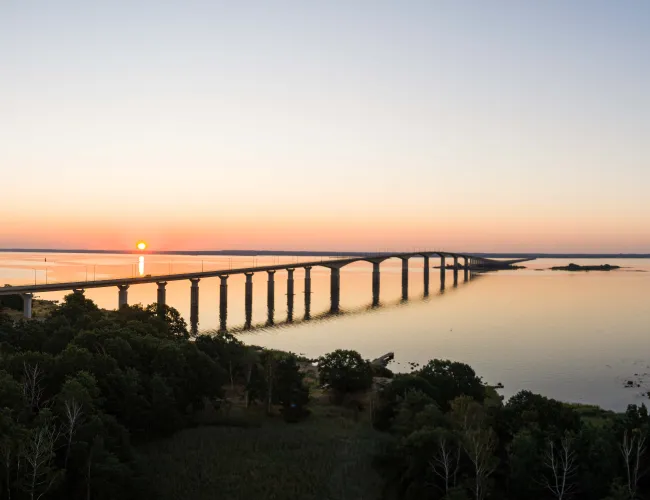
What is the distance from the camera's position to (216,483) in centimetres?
2727

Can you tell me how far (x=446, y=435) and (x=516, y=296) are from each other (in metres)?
111

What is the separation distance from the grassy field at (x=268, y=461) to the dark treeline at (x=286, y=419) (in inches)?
36.9

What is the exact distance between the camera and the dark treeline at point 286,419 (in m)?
23.9

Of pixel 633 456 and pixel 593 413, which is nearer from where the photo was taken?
pixel 633 456

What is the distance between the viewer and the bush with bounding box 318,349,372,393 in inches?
1652

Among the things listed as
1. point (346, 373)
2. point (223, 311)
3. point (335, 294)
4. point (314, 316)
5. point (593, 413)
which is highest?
point (346, 373)

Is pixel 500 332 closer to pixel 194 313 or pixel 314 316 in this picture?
pixel 314 316

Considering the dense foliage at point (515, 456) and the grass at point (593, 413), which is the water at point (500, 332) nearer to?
the grass at point (593, 413)

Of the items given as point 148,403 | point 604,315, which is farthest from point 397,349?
point 604,315

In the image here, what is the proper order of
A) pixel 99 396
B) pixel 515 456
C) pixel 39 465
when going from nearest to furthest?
1. pixel 39 465
2. pixel 515 456
3. pixel 99 396

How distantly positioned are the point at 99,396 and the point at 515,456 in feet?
69.9

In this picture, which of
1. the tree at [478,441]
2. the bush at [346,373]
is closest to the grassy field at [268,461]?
the tree at [478,441]

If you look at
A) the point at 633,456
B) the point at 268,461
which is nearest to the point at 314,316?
the point at 268,461

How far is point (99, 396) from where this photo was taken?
101 ft
